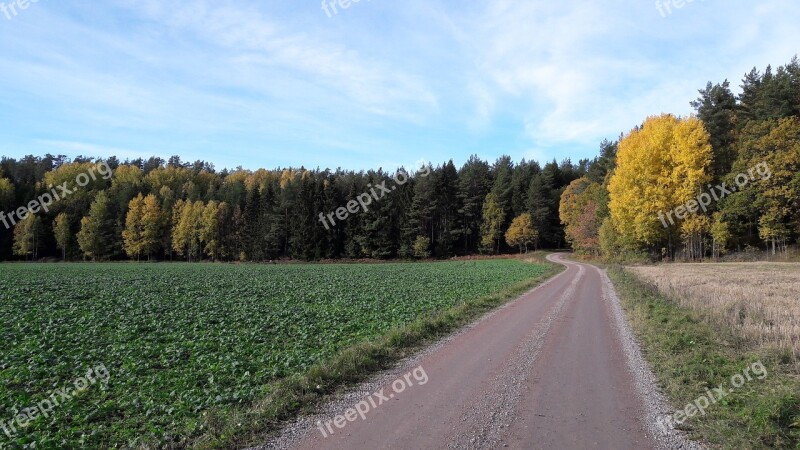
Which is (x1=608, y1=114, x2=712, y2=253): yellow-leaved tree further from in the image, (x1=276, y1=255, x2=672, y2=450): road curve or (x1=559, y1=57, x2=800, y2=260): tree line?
(x1=276, y1=255, x2=672, y2=450): road curve

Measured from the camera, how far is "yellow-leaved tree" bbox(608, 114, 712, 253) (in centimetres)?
4444

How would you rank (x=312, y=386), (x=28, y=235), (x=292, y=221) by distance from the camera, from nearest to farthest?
(x=312, y=386) → (x=292, y=221) → (x=28, y=235)

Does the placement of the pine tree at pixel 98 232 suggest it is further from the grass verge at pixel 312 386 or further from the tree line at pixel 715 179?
the grass verge at pixel 312 386

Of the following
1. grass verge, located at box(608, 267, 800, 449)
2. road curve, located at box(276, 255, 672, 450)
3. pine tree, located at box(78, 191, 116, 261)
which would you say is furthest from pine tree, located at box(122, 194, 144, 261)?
grass verge, located at box(608, 267, 800, 449)

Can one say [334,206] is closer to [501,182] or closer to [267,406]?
[501,182]

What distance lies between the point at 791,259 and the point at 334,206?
2423 inches

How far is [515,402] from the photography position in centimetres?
754

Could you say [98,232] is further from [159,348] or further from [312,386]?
[312,386]

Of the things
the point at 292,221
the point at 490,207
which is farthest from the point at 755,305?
the point at 490,207

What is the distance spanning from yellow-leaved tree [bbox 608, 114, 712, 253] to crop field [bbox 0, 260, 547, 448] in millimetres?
32266

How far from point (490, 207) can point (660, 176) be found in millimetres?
41619

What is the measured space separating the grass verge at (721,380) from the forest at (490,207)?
3763 centimetres

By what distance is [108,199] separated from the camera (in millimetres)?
88438

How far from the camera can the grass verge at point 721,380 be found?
6.07 meters
